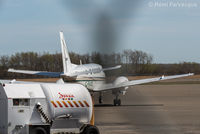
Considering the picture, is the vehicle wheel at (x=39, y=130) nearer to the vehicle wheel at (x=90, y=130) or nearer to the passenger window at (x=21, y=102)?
the passenger window at (x=21, y=102)

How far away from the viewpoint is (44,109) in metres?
14.7

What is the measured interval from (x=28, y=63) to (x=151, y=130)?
34.7ft

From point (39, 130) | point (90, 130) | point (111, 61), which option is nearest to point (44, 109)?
point (39, 130)

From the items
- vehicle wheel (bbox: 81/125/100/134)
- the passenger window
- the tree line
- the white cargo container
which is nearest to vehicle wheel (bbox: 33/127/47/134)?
the white cargo container

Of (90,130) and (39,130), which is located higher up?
(39,130)

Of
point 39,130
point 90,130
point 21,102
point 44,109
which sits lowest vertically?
point 90,130

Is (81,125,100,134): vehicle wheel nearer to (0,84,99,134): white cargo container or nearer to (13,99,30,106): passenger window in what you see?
(0,84,99,134): white cargo container

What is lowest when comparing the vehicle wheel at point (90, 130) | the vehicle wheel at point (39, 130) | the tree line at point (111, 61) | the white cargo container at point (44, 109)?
the vehicle wheel at point (90, 130)

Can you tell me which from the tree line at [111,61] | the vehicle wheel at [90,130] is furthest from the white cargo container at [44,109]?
the tree line at [111,61]

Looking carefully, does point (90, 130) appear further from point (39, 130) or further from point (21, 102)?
point (21, 102)

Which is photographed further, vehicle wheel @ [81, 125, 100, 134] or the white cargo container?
vehicle wheel @ [81, 125, 100, 134]

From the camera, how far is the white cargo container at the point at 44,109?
14.4m

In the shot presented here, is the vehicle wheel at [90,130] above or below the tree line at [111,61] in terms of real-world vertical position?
below

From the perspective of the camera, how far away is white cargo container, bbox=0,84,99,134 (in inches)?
566
